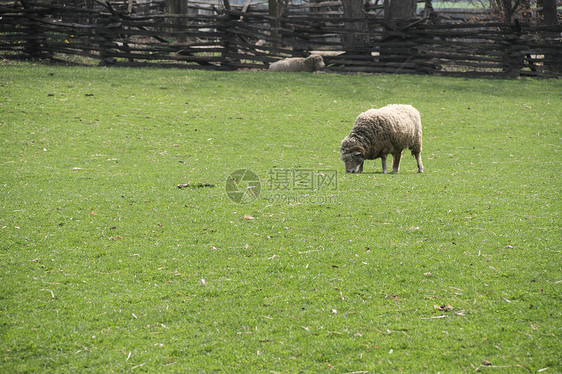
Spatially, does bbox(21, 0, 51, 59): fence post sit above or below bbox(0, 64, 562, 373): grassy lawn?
above

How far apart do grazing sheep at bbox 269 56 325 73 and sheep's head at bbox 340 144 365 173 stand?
539 inches

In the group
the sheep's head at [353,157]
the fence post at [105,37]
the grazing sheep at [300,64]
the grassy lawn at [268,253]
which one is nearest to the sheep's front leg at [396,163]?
the grassy lawn at [268,253]

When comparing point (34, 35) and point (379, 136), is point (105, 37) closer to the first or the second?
point (34, 35)

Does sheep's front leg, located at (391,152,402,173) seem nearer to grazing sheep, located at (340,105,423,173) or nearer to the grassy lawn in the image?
grazing sheep, located at (340,105,423,173)

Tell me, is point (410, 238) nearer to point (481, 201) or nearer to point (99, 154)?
point (481, 201)

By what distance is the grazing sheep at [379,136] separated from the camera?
38.3 feet

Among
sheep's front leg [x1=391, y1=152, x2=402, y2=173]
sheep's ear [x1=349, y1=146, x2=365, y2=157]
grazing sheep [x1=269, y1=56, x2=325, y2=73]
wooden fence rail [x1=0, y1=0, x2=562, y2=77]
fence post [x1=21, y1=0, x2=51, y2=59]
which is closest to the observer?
sheep's ear [x1=349, y1=146, x2=365, y2=157]

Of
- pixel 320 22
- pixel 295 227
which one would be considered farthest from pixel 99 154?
pixel 320 22

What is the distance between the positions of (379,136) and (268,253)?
18.5 feet

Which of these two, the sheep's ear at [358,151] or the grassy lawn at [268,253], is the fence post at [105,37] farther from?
the sheep's ear at [358,151]

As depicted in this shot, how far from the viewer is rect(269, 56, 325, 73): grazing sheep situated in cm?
2475

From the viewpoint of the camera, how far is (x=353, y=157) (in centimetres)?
1183

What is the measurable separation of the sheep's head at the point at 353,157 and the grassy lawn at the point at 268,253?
375 millimetres

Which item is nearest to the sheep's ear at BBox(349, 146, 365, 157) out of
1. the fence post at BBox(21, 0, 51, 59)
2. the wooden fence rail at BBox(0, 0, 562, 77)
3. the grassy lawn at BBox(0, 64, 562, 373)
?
the grassy lawn at BBox(0, 64, 562, 373)
